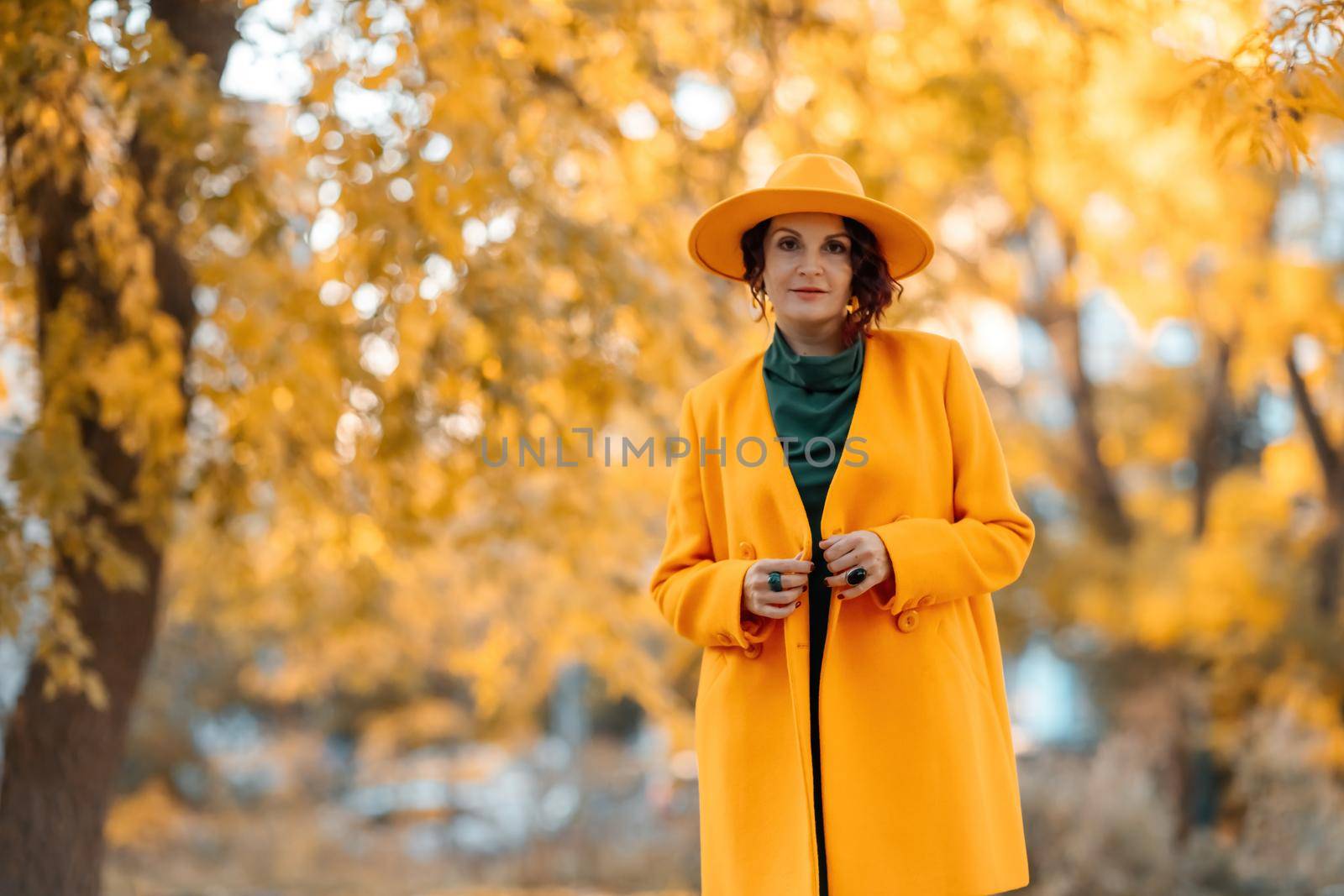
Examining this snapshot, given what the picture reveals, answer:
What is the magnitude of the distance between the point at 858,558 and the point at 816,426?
0.97 feet

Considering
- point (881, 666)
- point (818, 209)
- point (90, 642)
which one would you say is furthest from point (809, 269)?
point (90, 642)

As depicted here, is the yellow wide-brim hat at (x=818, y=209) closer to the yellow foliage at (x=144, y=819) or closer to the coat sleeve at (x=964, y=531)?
the coat sleeve at (x=964, y=531)

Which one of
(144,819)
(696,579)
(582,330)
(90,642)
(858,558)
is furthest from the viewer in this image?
(144,819)

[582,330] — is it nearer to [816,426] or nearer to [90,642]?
[90,642]

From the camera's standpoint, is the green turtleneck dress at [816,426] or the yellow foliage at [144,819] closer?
the green turtleneck dress at [816,426]

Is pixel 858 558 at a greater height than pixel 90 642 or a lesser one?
lesser

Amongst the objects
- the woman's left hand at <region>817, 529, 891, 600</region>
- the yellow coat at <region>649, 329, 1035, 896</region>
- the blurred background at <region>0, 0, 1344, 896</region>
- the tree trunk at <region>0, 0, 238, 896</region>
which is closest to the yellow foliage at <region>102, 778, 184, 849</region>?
the blurred background at <region>0, 0, 1344, 896</region>

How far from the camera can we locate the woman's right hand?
75.6 inches

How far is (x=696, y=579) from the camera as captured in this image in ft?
6.88

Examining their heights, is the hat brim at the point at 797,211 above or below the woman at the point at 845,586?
above

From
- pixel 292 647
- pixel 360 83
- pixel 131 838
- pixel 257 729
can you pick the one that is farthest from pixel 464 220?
pixel 257 729

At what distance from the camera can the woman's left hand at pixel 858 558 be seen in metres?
1.91

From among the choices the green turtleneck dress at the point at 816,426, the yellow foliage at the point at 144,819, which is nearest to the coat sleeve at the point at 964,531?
the green turtleneck dress at the point at 816,426

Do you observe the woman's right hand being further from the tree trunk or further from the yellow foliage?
the yellow foliage
